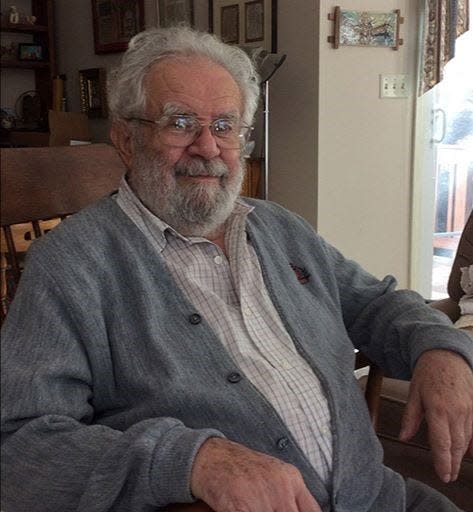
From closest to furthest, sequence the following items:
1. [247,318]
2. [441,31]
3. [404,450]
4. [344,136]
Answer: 1. [247,318]
2. [404,450]
3. [441,31]
4. [344,136]

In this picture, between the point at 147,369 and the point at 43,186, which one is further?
the point at 43,186

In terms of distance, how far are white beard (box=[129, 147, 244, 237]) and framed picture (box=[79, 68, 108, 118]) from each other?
367 cm

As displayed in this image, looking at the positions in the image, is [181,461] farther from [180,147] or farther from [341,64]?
[341,64]

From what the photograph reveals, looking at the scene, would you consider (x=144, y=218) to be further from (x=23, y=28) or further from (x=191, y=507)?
(x=23, y=28)

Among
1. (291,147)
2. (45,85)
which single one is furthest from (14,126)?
(291,147)

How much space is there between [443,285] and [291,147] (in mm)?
1278

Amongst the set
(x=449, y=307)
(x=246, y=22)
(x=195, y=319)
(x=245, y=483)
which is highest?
(x=246, y=22)

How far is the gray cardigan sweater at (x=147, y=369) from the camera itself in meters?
0.95

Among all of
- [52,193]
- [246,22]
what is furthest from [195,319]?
[246,22]

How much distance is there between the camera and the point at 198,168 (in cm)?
137

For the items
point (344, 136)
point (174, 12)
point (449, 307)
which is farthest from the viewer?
point (174, 12)

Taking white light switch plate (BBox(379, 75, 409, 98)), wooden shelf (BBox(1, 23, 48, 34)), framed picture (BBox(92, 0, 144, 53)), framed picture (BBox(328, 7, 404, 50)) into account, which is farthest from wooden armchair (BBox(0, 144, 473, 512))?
wooden shelf (BBox(1, 23, 48, 34))

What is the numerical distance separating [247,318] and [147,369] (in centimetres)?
22

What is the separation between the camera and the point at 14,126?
17.5ft
